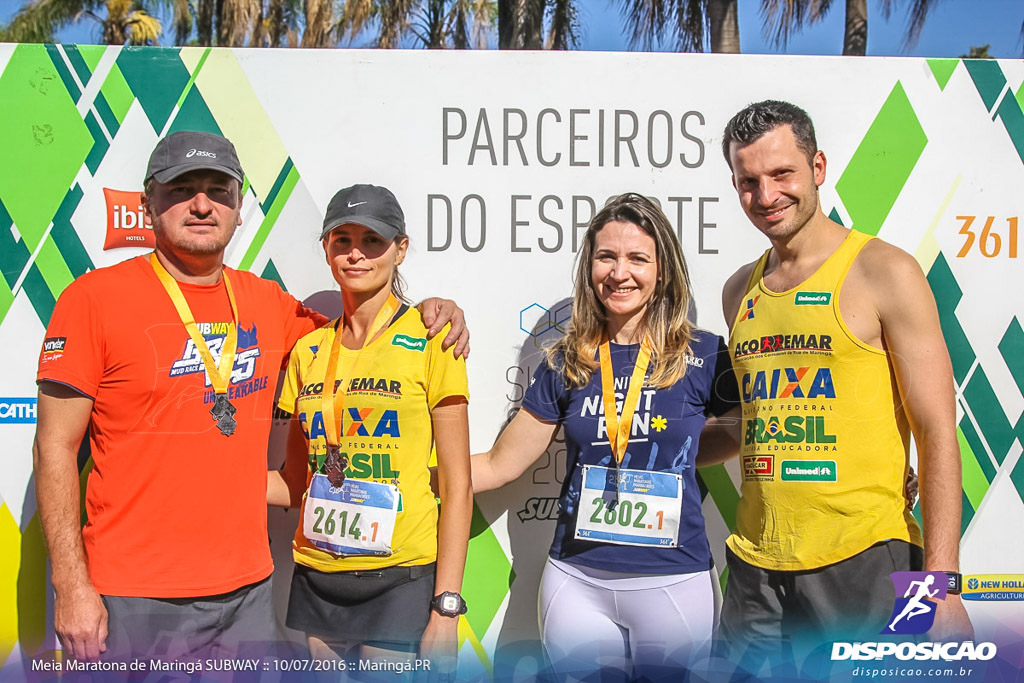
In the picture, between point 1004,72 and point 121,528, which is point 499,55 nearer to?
point 1004,72

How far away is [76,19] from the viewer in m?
10.8

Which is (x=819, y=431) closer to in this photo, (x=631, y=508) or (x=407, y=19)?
(x=631, y=508)

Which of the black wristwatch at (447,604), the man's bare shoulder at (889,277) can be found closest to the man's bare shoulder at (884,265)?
the man's bare shoulder at (889,277)

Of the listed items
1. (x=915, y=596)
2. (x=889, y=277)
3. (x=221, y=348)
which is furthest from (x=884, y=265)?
(x=221, y=348)

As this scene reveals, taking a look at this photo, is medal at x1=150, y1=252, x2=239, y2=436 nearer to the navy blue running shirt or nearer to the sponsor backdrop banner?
the sponsor backdrop banner

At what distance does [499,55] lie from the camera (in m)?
2.63

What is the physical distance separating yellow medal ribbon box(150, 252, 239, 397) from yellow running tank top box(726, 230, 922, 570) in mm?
1600

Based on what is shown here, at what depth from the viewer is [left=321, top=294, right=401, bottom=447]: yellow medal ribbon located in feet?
7.69

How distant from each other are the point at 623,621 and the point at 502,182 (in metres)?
1.51

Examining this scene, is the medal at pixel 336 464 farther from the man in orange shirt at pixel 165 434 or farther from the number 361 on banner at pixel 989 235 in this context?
the number 361 on banner at pixel 989 235

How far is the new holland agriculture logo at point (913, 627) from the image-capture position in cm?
236

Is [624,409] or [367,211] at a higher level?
[367,211]

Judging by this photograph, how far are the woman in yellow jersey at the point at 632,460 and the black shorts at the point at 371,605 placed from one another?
41 centimetres

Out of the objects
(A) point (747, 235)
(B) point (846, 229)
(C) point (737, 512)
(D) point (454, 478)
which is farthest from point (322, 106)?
(C) point (737, 512)
